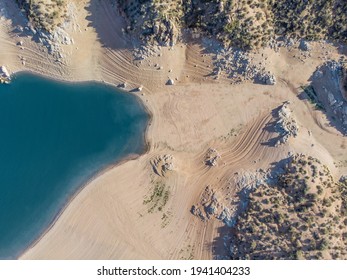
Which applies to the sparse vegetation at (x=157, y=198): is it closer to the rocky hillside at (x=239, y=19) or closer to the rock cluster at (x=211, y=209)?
the rock cluster at (x=211, y=209)

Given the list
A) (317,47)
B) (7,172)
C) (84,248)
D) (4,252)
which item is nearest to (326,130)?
(317,47)

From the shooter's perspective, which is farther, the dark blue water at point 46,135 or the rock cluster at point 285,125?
the dark blue water at point 46,135

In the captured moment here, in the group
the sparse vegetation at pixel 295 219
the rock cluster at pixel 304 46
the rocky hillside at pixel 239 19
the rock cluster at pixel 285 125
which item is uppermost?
the rocky hillside at pixel 239 19

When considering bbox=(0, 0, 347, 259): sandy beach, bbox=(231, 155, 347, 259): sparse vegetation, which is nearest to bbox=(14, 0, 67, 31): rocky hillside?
bbox=(0, 0, 347, 259): sandy beach

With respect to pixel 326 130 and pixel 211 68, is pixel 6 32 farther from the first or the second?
pixel 326 130

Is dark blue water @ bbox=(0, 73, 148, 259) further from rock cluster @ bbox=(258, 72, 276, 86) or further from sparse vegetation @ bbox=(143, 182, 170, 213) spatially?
rock cluster @ bbox=(258, 72, 276, 86)

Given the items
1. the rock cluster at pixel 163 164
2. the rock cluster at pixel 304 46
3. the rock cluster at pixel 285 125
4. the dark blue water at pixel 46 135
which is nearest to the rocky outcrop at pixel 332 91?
the rock cluster at pixel 304 46
